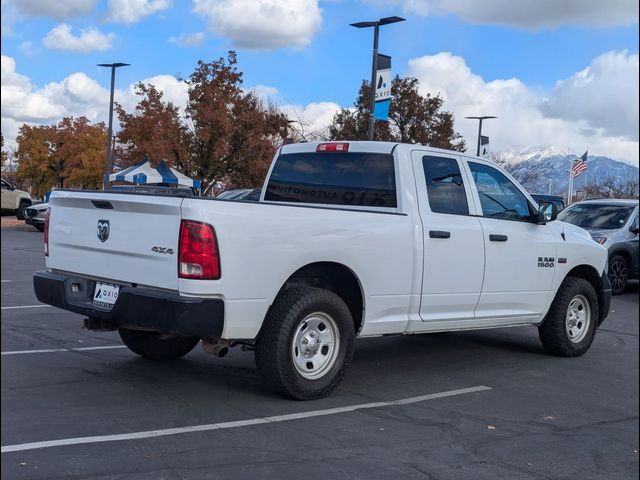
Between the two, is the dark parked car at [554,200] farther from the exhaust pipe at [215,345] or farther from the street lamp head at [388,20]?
the street lamp head at [388,20]

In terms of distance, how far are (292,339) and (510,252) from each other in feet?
8.52

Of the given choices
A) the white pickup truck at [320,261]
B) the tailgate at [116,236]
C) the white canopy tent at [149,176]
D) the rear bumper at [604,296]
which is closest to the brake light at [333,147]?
the white pickup truck at [320,261]

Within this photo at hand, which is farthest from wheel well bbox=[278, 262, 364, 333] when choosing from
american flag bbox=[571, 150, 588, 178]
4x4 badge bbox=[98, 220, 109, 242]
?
american flag bbox=[571, 150, 588, 178]

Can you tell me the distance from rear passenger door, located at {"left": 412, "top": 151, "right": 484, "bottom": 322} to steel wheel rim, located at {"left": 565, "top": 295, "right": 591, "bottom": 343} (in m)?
1.65

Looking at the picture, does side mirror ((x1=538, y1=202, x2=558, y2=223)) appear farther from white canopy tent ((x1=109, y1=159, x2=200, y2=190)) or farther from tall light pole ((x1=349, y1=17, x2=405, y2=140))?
white canopy tent ((x1=109, y1=159, x2=200, y2=190))

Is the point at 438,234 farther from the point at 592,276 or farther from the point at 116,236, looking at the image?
the point at 592,276

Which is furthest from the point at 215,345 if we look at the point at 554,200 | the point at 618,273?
the point at 618,273

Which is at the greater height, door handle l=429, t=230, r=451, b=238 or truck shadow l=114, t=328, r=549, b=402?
door handle l=429, t=230, r=451, b=238

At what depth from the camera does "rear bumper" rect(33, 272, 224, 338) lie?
480 centimetres

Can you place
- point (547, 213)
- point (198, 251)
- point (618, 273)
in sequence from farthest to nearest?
1. point (618, 273)
2. point (547, 213)
3. point (198, 251)

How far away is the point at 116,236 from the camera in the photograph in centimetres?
525

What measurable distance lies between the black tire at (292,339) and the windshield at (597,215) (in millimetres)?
10089

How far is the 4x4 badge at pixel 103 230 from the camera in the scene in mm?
5323

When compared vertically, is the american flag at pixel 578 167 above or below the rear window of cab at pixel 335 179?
above
